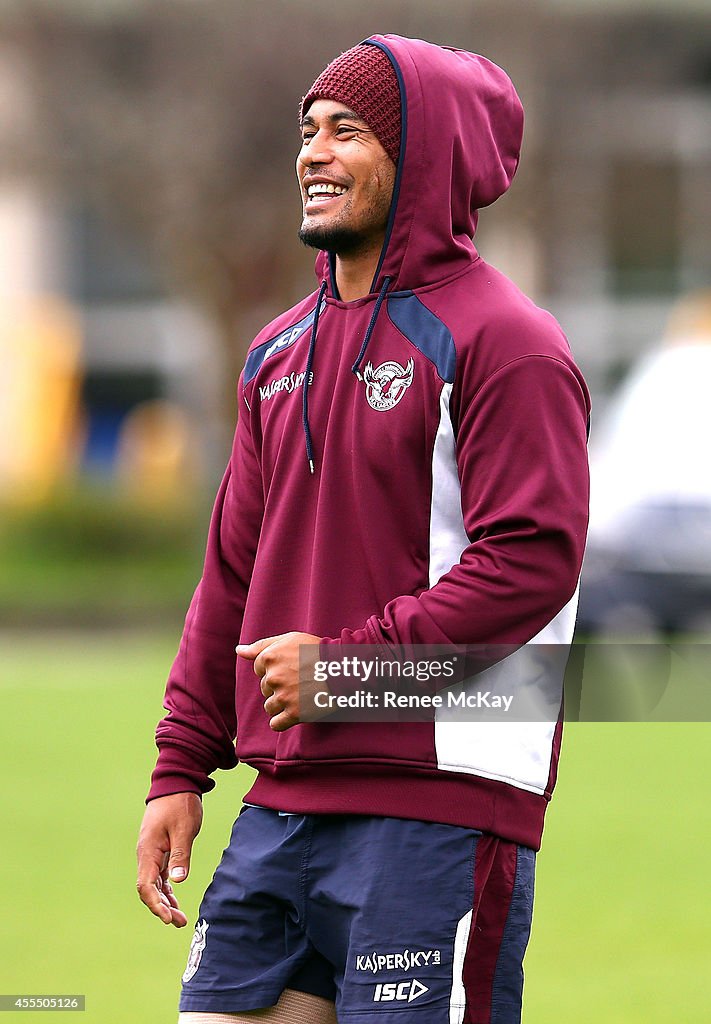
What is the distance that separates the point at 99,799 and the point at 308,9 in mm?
11517

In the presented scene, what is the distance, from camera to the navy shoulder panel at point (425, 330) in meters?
3.30

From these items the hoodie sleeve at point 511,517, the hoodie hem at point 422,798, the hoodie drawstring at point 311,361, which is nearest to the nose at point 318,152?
the hoodie drawstring at point 311,361

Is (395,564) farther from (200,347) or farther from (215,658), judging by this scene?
(200,347)

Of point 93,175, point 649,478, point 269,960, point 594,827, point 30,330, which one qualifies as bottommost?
point 269,960

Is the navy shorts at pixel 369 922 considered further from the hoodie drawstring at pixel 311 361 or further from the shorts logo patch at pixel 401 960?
the hoodie drawstring at pixel 311 361

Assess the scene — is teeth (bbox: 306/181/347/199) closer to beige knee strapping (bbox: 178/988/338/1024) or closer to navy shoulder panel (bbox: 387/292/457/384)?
navy shoulder panel (bbox: 387/292/457/384)

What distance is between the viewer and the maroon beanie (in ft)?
11.5

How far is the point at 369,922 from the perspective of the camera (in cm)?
325

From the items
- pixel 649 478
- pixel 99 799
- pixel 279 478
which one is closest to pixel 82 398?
pixel 649 478

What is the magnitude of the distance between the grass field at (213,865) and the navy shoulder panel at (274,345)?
2920mm

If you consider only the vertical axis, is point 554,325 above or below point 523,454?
above

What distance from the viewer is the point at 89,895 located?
7590 mm

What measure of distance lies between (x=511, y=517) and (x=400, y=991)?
0.85 m

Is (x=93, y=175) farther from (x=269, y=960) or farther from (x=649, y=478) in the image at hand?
(x=269, y=960)
